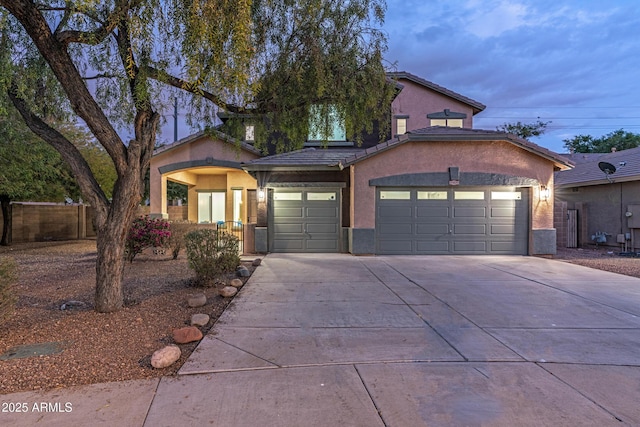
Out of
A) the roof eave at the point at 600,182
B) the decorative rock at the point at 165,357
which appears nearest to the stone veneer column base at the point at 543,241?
the roof eave at the point at 600,182

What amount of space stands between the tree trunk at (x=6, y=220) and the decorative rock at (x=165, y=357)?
15944 millimetres

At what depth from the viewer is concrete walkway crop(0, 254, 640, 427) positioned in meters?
2.93

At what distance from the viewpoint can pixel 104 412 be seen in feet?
9.63

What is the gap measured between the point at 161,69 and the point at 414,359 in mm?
5300

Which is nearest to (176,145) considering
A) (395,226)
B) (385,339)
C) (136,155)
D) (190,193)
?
(190,193)

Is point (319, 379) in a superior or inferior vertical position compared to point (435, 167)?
inferior

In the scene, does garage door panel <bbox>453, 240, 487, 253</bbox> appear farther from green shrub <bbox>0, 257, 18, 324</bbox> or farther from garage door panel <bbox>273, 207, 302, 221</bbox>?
green shrub <bbox>0, 257, 18, 324</bbox>

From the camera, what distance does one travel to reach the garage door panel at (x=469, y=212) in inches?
484

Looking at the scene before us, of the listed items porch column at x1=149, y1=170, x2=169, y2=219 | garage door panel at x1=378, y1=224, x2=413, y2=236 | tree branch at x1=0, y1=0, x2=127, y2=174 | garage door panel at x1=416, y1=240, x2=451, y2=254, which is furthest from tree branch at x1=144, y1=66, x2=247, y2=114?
porch column at x1=149, y1=170, x2=169, y2=219

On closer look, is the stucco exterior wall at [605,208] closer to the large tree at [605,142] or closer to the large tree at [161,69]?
the large tree at [161,69]

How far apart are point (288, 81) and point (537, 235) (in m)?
10.1

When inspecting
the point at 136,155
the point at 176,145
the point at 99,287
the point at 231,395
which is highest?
the point at 176,145

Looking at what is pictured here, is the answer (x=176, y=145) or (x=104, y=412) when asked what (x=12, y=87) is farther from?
(x=176, y=145)

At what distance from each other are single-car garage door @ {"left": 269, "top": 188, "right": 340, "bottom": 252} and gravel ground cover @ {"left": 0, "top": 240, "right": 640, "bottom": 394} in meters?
3.45
